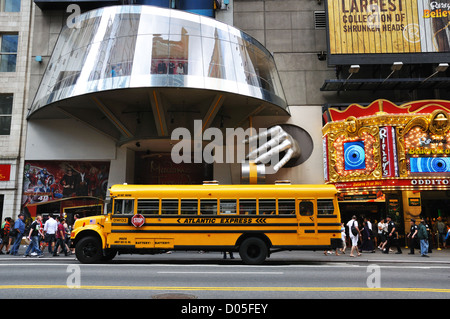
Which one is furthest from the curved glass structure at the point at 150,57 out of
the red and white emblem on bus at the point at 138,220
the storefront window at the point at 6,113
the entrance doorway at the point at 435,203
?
the entrance doorway at the point at 435,203

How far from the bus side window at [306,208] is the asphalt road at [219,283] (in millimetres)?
2045

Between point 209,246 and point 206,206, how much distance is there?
4.64 feet

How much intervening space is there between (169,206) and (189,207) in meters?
0.72

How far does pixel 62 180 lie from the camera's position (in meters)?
23.6

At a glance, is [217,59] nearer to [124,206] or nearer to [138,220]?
[124,206]

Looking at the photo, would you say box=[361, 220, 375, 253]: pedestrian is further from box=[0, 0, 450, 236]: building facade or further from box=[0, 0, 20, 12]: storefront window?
box=[0, 0, 20, 12]: storefront window

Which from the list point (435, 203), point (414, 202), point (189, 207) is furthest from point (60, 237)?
point (435, 203)

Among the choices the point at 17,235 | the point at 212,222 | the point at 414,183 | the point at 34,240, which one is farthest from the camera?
the point at 414,183

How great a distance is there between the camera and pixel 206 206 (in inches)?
523

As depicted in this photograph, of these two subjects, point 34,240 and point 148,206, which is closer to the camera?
point 148,206

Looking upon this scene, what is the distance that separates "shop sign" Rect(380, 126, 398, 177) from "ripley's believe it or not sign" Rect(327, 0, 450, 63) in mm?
5840

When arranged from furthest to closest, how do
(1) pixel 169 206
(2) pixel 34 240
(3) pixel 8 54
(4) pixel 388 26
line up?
(3) pixel 8 54 < (4) pixel 388 26 < (2) pixel 34 240 < (1) pixel 169 206
